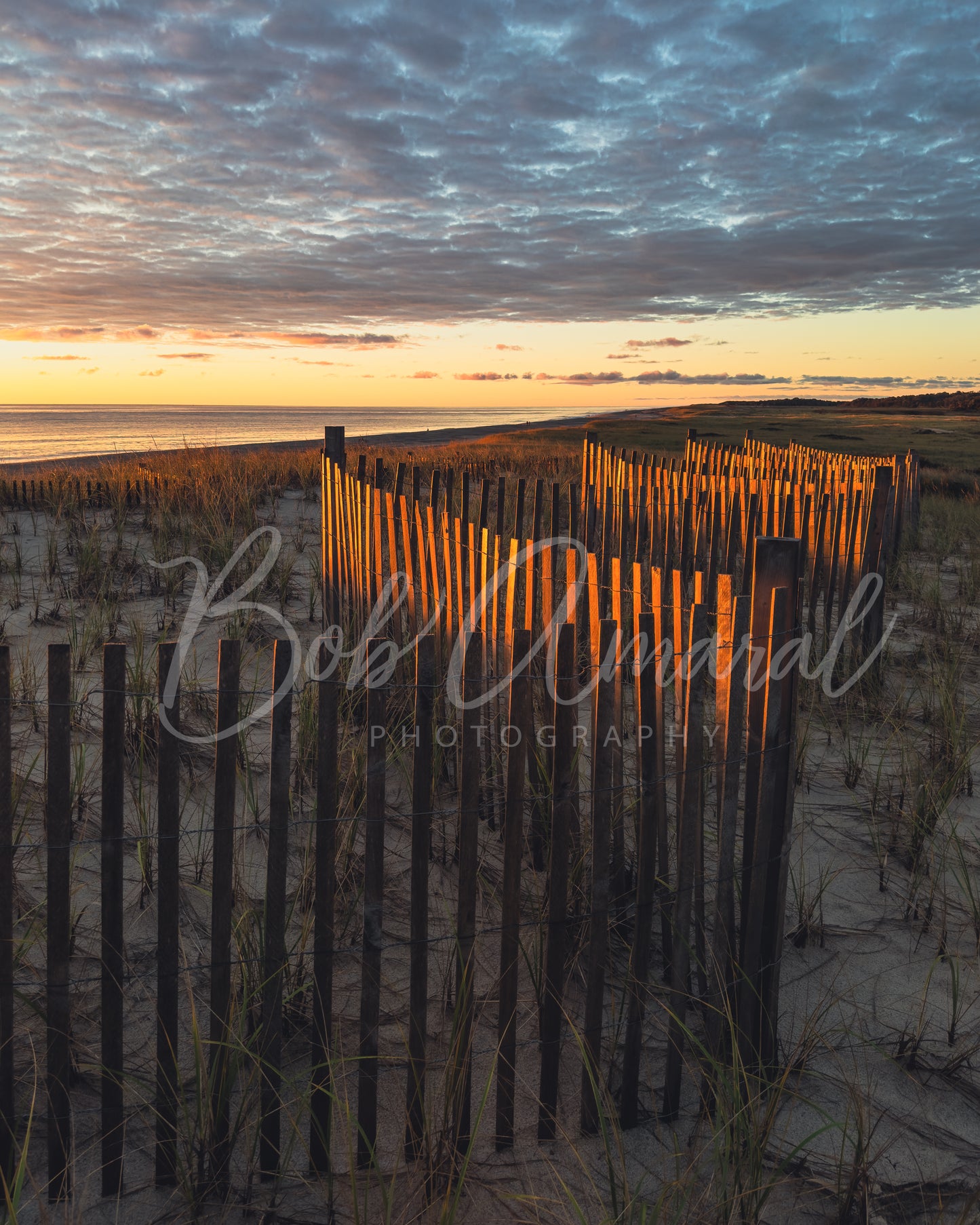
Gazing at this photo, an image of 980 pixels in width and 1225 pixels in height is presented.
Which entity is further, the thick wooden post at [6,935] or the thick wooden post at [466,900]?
the thick wooden post at [466,900]

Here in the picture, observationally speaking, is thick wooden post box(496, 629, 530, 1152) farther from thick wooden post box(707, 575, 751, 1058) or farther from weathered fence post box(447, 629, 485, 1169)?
thick wooden post box(707, 575, 751, 1058)

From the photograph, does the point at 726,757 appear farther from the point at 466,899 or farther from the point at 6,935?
the point at 6,935

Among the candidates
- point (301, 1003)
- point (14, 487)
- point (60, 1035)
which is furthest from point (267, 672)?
point (14, 487)

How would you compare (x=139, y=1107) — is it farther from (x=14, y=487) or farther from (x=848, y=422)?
(x=848, y=422)

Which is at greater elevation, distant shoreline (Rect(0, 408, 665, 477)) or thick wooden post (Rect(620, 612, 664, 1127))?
distant shoreline (Rect(0, 408, 665, 477))

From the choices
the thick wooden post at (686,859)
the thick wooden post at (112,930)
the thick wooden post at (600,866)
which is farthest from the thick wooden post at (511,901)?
the thick wooden post at (112,930)

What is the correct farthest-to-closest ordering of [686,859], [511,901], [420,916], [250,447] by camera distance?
[250,447], [686,859], [511,901], [420,916]

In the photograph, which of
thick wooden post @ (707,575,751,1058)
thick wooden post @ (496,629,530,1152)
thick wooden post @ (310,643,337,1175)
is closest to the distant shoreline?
thick wooden post @ (310,643,337,1175)

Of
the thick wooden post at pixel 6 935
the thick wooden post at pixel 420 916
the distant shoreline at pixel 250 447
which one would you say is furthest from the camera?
the distant shoreline at pixel 250 447

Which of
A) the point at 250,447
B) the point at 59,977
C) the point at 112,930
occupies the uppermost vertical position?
the point at 250,447

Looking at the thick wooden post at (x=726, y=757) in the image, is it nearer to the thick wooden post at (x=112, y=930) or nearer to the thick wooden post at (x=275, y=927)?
the thick wooden post at (x=275, y=927)

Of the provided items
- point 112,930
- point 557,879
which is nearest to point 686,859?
point 557,879

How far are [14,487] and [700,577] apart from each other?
10.2 meters

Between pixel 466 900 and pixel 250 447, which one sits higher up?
pixel 250 447
